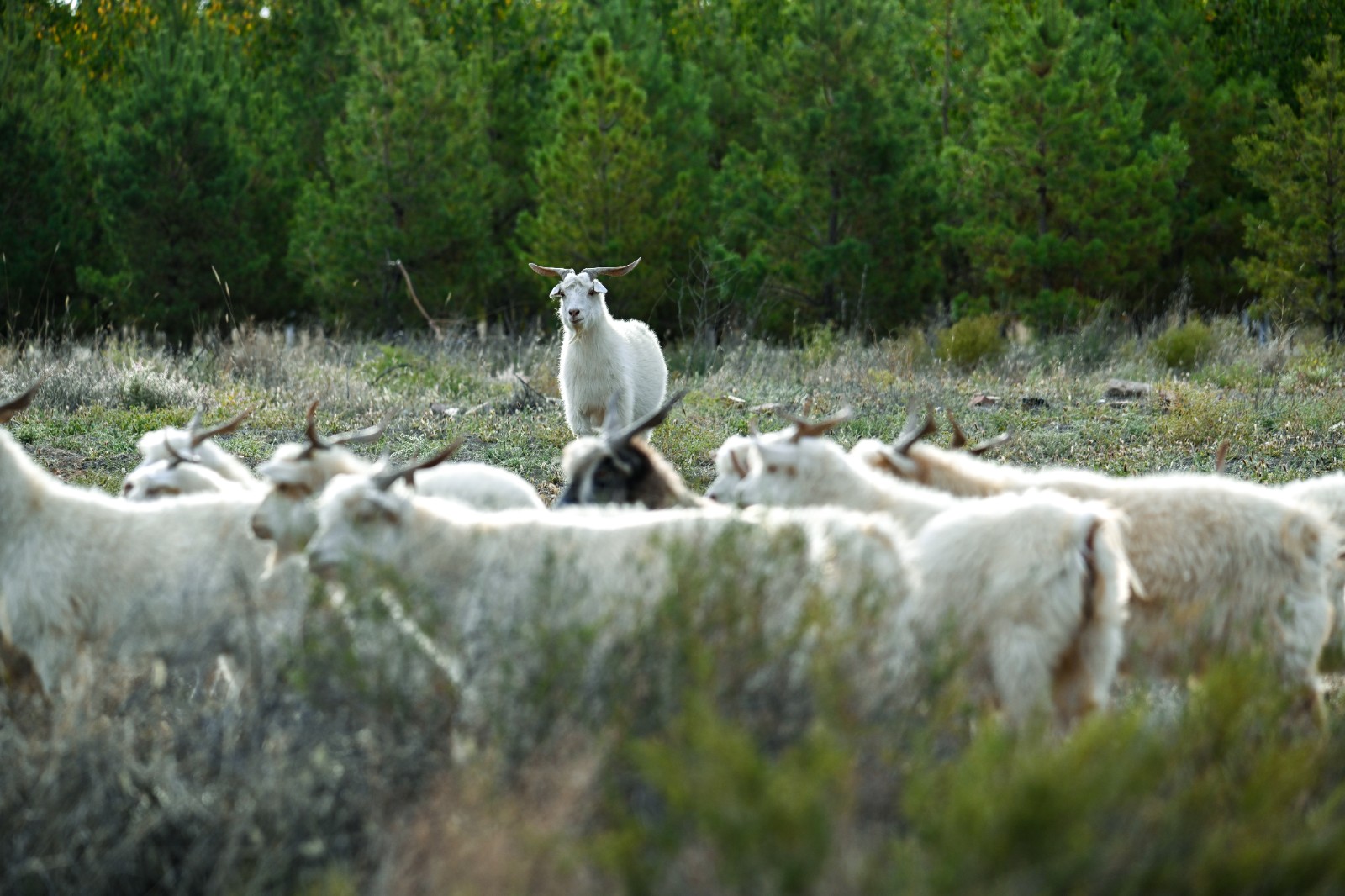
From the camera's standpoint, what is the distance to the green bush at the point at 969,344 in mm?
17156

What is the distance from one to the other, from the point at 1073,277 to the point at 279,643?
1987 cm

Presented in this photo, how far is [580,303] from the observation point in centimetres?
1116

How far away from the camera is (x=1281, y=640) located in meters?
5.04

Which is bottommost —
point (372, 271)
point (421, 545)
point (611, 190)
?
point (372, 271)

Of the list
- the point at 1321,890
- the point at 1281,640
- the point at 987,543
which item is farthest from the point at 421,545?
the point at 1281,640

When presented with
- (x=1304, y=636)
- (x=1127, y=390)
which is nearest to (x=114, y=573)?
(x=1304, y=636)

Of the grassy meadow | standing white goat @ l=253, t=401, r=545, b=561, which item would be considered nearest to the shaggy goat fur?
the grassy meadow

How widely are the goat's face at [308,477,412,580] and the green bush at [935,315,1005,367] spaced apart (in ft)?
42.7

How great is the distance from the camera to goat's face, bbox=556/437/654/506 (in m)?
5.54

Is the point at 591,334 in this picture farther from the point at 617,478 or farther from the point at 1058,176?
the point at 1058,176

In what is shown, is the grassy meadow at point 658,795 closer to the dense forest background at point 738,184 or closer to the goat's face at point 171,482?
the goat's face at point 171,482

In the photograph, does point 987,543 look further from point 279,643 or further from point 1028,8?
point 1028,8

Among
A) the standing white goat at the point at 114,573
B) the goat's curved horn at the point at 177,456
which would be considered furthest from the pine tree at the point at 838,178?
the standing white goat at the point at 114,573

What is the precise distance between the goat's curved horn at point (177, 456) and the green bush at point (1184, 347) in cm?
1293
